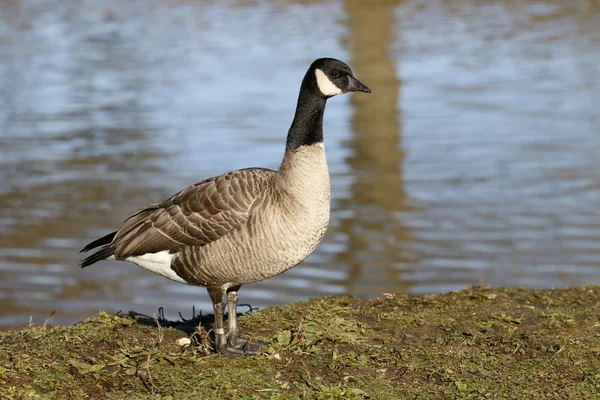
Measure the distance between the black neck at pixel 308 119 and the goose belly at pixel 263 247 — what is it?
495 mm

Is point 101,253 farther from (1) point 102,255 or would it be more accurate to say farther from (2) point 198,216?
(2) point 198,216

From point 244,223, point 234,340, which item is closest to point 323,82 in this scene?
point 244,223

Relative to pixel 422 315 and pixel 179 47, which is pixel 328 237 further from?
pixel 179 47

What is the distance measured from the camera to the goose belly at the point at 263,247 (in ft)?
19.1

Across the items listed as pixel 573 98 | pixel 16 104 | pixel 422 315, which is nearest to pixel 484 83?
pixel 573 98

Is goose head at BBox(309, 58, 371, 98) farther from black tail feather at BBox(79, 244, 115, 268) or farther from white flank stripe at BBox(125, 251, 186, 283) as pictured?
black tail feather at BBox(79, 244, 115, 268)

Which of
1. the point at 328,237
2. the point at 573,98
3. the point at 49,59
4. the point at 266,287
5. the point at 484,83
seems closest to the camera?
the point at 266,287

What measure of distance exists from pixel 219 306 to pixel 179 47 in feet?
52.3

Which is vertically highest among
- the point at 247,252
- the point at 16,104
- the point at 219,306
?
the point at 16,104

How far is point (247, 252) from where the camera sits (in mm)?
5844

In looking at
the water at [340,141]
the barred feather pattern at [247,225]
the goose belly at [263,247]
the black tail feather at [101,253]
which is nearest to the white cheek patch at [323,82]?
the barred feather pattern at [247,225]

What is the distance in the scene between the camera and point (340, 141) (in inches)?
544

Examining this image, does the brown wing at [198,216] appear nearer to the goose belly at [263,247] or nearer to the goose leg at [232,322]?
the goose belly at [263,247]

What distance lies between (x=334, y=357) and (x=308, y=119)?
1.56 m
